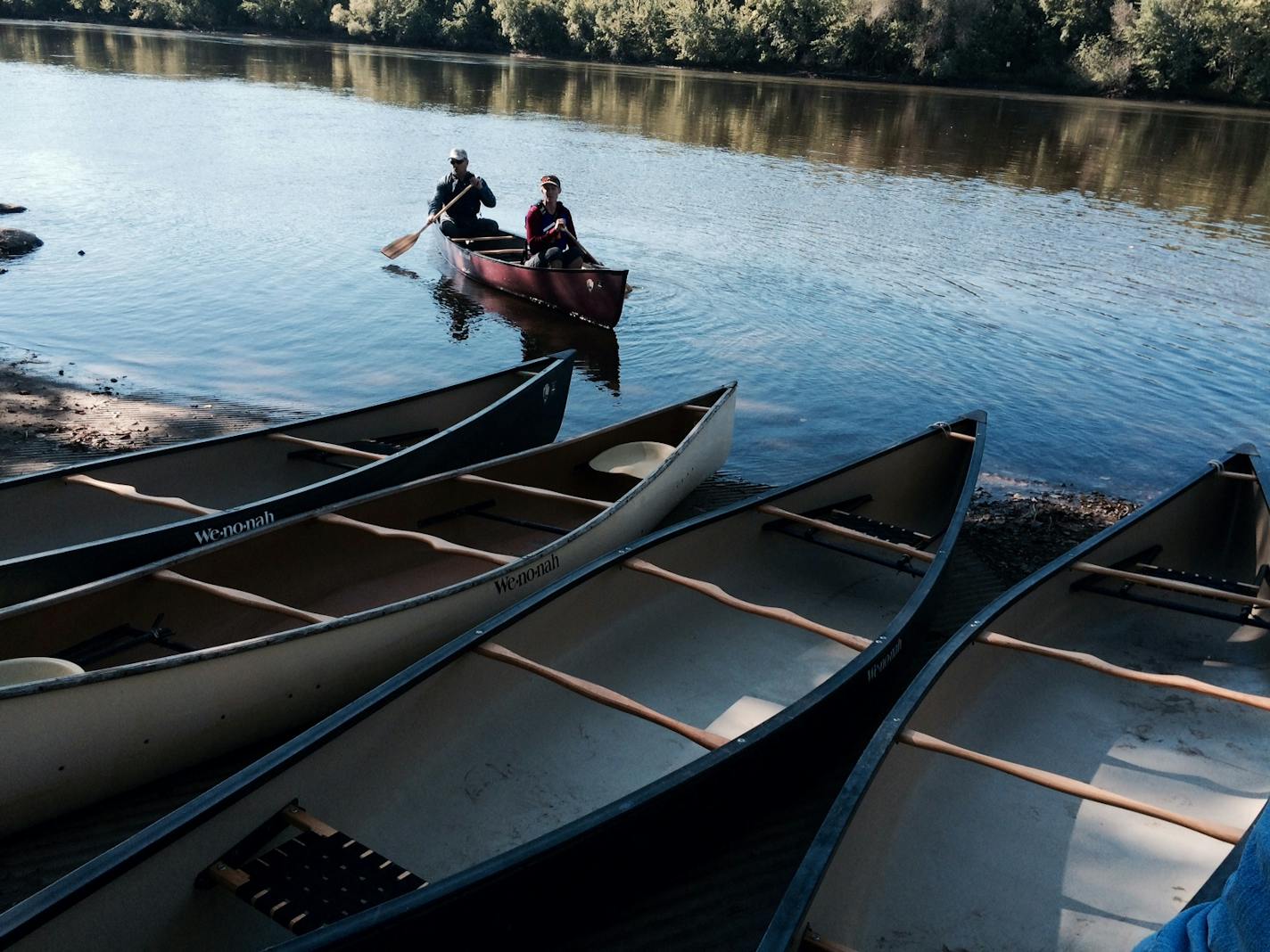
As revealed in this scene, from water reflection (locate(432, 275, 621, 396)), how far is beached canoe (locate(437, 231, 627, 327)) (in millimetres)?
157

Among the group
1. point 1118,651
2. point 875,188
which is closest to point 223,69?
point 875,188

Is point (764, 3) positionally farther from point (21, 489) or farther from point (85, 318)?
point (21, 489)

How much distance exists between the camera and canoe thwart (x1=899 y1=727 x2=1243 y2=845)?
3.91 m

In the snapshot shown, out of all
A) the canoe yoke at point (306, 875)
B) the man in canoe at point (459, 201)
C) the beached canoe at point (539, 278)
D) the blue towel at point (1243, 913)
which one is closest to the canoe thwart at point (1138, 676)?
the canoe yoke at point (306, 875)

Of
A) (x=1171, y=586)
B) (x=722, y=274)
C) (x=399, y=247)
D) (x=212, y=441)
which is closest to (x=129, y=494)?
(x=212, y=441)

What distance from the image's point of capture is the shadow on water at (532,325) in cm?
1237

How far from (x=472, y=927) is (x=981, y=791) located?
8.17ft

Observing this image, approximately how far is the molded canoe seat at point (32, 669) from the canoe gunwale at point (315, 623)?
224mm

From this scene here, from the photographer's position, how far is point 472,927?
3.48 meters

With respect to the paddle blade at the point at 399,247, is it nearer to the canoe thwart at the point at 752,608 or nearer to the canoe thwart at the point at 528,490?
the canoe thwart at the point at 528,490

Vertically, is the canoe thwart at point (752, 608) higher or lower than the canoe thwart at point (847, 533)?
lower

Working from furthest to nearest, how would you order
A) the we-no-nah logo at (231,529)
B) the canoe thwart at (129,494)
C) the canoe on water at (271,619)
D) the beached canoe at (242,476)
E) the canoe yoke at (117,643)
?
the canoe thwart at (129,494), the we-no-nah logo at (231,529), the beached canoe at (242,476), the canoe yoke at (117,643), the canoe on water at (271,619)

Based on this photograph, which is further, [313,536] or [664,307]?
[664,307]

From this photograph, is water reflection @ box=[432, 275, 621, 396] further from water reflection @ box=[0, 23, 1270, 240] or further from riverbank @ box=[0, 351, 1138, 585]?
water reflection @ box=[0, 23, 1270, 240]
